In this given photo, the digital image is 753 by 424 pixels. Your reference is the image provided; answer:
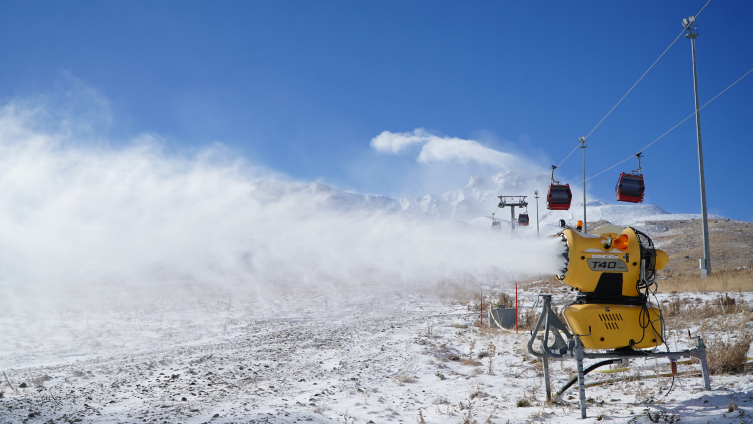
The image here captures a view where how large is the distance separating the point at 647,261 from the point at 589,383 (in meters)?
2.30

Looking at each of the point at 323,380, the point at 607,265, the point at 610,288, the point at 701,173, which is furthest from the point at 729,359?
the point at 701,173

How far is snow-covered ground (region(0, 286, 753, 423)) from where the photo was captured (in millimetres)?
5379

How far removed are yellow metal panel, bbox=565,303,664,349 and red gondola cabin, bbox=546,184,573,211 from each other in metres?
15.1

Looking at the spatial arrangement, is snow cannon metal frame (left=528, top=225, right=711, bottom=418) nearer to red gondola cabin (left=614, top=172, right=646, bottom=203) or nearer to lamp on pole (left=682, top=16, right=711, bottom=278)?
red gondola cabin (left=614, top=172, right=646, bottom=203)

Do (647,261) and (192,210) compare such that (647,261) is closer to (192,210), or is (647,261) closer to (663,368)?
(663,368)

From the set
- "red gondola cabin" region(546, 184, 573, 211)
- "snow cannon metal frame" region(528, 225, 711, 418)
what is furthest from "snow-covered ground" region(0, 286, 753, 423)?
"red gondola cabin" region(546, 184, 573, 211)

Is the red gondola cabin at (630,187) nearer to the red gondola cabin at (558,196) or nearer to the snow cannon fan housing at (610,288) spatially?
the red gondola cabin at (558,196)

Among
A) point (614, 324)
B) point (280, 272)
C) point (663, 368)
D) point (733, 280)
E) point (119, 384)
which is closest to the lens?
point (614, 324)

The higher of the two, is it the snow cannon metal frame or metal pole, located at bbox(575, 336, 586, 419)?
the snow cannon metal frame

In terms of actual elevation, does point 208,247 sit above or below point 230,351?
above

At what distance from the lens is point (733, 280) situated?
56.9ft

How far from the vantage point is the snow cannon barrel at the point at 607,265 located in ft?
16.4

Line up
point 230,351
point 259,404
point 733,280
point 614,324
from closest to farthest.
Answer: point 614,324 → point 259,404 → point 230,351 → point 733,280

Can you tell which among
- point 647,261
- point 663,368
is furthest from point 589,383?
point 647,261
